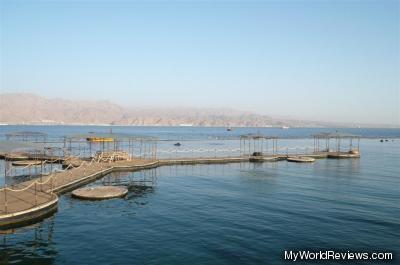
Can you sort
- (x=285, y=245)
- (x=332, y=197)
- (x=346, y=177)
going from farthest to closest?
(x=346, y=177), (x=332, y=197), (x=285, y=245)

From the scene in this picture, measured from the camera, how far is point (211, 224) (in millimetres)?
30906

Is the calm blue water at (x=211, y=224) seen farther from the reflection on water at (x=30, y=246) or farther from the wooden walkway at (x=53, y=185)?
the wooden walkway at (x=53, y=185)

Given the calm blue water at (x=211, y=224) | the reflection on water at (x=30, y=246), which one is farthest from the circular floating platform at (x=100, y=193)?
the reflection on water at (x=30, y=246)

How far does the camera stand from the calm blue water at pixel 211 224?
24.2 m

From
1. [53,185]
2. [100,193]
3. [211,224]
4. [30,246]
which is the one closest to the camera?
[30,246]

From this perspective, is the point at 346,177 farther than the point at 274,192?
Yes

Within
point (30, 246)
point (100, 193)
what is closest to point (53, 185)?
point (100, 193)

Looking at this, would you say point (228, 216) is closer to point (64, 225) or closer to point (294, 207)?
point (294, 207)

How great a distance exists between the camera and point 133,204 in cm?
3781

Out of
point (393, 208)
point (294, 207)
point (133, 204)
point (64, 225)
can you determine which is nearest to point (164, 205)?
point (133, 204)

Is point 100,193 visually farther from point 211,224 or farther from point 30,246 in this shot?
point 30,246

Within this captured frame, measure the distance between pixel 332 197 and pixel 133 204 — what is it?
881 inches

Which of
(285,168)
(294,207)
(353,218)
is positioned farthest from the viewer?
(285,168)

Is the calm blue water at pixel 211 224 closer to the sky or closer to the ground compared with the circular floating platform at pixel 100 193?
closer to the ground
